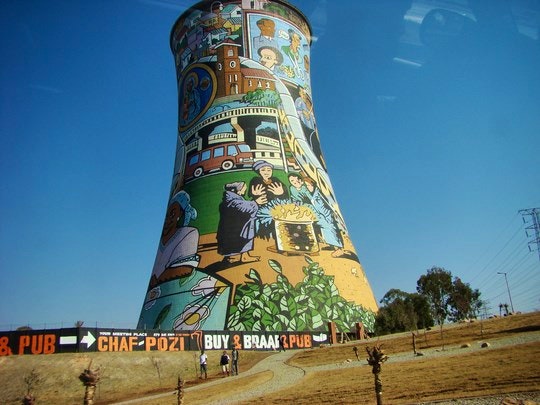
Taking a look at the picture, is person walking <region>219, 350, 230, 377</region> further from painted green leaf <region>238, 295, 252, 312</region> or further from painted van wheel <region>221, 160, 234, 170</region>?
painted van wheel <region>221, 160, 234, 170</region>

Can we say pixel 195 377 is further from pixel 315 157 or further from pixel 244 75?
pixel 244 75

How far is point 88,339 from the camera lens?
15.8 metres

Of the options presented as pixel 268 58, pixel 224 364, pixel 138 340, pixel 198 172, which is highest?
pixel 268 58

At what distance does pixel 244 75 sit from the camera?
2631 cm

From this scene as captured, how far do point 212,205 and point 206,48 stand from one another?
362 inches

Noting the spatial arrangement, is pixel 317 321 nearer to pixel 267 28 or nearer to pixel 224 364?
pixel 224 364

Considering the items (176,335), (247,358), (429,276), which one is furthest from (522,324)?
(429,276)

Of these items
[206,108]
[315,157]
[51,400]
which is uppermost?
[206,108]

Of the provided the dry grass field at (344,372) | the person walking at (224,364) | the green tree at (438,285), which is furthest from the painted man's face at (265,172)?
the green tree at (438,285)

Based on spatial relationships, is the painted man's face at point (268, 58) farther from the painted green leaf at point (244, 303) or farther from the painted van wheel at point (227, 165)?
the painted green leaf at point (244, 303)

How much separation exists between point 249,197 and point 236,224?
1452mm

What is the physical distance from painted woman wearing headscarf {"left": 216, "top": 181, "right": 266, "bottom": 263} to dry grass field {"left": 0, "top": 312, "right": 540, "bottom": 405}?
4.88 metres

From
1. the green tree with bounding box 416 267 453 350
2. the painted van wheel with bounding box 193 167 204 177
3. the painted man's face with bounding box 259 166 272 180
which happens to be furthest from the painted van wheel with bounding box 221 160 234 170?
the green tree with bounding box 416 267 453 350

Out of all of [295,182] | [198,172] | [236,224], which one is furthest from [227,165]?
[295,182]
